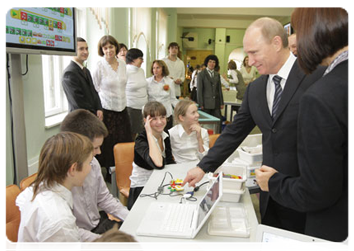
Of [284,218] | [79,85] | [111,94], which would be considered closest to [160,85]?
[111,94]

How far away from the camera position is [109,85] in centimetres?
350

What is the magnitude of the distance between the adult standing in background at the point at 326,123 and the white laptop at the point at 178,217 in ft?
1.24

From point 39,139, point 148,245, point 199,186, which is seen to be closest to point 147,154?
point 199,186

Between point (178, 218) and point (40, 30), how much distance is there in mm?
1503

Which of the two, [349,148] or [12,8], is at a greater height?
[12,8]

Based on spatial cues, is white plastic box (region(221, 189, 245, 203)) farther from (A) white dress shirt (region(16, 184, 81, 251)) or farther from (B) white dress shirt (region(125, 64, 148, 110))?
(B) white dress shirt (region(125, 64, 148, 110))

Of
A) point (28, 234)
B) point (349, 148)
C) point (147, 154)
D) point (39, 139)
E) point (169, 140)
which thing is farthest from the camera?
point (39, 139)

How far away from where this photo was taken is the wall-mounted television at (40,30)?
1752 millimetres

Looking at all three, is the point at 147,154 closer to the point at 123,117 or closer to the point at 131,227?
the point at 131,227

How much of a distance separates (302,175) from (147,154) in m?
1.34

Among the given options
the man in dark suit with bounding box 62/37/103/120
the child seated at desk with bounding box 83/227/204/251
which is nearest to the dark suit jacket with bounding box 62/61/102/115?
the man in dark suit with bounding box 62/37/103/120

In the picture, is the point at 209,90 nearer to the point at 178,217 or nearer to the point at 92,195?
the point at 92,195

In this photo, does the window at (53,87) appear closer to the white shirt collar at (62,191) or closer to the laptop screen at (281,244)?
the white shirt collar at (62,191)

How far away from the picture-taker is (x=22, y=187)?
4.99 ft
